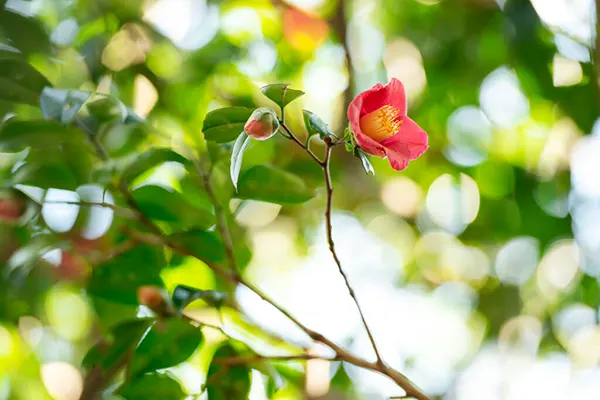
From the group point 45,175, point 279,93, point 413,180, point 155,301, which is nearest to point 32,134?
point 45,175

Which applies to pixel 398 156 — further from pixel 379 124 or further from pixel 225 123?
pixel 225 123

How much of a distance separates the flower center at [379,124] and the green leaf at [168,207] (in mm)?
316

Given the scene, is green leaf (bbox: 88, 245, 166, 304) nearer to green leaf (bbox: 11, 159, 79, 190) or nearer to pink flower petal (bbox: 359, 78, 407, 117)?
green leaf (bbox: 11, 159, 79, 190)

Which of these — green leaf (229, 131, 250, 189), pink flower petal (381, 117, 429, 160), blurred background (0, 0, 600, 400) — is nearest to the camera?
green leaf (229, 131, 250, 189)

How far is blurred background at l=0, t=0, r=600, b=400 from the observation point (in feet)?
3.95

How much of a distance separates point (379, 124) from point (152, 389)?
0.42 m

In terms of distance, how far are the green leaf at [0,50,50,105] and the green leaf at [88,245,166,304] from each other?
25cm

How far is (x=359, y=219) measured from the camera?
165 cm

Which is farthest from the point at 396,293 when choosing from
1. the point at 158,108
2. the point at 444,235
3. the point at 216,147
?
the point at 216,147

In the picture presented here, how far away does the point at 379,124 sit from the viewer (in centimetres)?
64

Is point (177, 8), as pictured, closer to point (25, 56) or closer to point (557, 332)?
point (25, 56)

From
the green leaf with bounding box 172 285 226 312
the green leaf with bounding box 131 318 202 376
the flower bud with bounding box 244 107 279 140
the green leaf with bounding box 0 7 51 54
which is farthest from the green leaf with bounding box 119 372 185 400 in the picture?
the green leaf with bounding box 0 7 51 54

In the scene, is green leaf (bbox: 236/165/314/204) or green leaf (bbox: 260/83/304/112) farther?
green leaf (bbox: 236/165/314/204)

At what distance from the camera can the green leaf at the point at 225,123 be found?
618 millimetres
